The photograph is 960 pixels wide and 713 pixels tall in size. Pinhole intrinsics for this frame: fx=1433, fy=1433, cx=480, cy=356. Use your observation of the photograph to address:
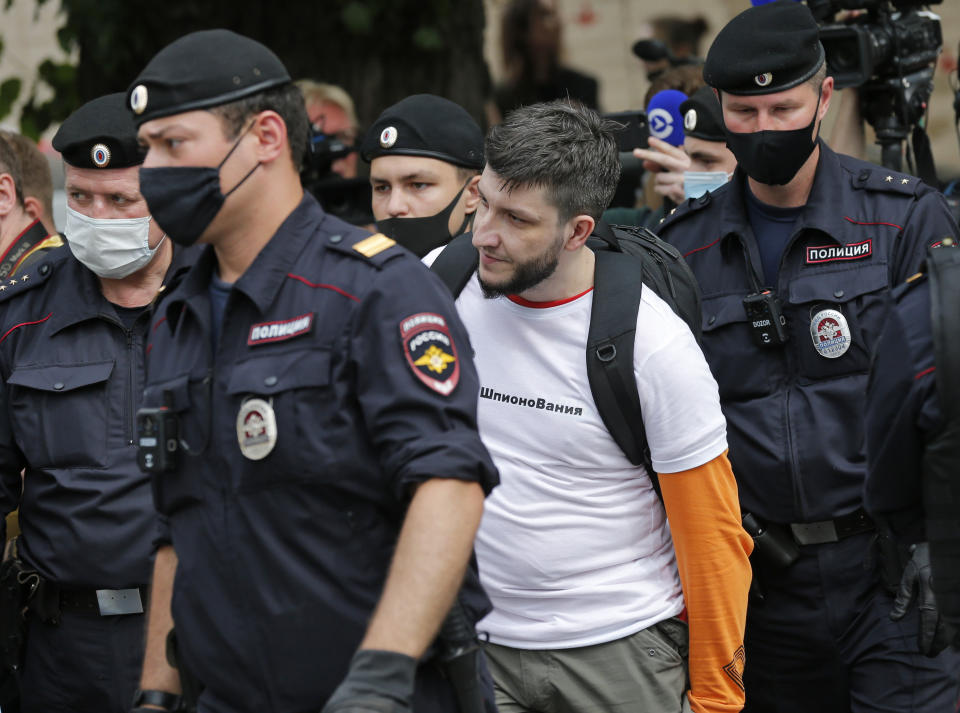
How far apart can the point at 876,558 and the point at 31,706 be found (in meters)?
2.46

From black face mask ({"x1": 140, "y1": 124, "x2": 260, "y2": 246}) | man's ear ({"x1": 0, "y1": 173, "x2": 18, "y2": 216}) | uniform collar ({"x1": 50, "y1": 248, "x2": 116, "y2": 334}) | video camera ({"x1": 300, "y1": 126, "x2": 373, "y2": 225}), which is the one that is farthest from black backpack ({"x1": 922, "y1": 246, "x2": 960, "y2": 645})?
video camera ({"x1": 300, "y1": 126, "x2": 373, "y2": 225})

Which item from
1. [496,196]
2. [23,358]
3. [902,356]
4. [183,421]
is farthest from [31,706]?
[902,356]

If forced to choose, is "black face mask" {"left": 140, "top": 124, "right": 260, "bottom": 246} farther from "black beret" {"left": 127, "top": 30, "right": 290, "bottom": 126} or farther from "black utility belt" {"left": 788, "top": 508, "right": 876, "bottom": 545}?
"black utility belt" {"left": 788, "top": 508, "right": 876, "bottom": 545}

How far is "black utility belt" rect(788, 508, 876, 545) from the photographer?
13.2 feet

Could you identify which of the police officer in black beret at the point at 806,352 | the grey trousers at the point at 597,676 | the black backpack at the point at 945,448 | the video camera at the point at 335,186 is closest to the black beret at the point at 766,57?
the police officer in black beret at the point at 806,352

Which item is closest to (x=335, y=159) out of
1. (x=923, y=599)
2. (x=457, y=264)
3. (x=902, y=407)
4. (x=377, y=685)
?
(x=457, y=264)

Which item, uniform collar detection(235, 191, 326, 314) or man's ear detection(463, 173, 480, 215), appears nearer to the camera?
uniform collar detection(235, 191, 326, 314)

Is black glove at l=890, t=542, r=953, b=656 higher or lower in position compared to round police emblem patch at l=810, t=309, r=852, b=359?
lower

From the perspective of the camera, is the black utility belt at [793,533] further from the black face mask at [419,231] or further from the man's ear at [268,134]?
the man's ear at [268,134]

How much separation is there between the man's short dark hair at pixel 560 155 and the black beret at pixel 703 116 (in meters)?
1.43

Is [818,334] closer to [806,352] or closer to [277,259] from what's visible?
[806,352]

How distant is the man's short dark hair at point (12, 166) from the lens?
5102mm

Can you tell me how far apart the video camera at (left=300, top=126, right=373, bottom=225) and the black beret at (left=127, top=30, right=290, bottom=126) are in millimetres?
3580

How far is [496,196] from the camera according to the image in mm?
3340
